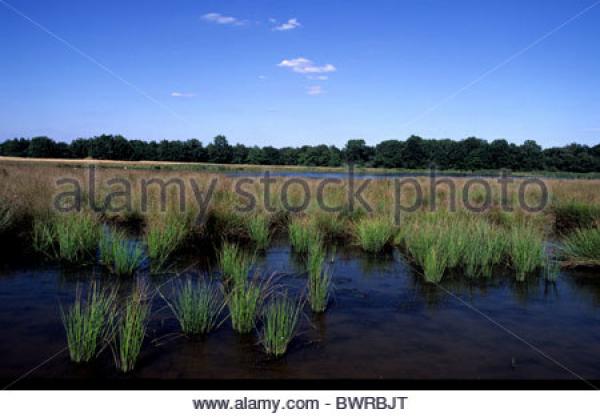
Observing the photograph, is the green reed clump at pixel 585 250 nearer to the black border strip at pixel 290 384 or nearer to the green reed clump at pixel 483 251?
the green reed clump at pixel 483 251

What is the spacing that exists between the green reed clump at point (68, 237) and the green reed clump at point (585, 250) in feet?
31.2

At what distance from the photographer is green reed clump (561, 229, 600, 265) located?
8500mm

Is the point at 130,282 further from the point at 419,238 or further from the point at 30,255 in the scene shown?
the point at 419,238

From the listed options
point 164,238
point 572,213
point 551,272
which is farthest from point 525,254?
point 572,213

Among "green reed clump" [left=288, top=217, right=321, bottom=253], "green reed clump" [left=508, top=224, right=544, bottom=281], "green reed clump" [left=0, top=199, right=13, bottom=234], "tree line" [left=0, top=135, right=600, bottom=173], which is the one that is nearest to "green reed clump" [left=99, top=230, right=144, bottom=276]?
"green reed clump" [left=0, top=199, right=13, bottom=234]

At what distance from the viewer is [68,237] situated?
829 centimetres

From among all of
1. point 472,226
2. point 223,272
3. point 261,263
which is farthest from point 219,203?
point 472,226

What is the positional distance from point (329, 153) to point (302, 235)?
9981 cm

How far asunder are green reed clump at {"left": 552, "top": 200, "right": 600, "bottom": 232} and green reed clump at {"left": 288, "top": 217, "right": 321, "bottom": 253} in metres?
8.79

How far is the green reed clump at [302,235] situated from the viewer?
9.89 metres

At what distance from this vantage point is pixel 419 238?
8953 mm

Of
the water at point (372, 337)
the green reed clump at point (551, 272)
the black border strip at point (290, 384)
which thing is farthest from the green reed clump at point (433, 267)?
the black border strip at point (290, 384)

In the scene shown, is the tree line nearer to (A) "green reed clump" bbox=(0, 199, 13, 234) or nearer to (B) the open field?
(B) the open field

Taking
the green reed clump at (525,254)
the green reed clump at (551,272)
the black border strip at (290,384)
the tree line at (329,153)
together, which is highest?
the tree line at (329,153)
